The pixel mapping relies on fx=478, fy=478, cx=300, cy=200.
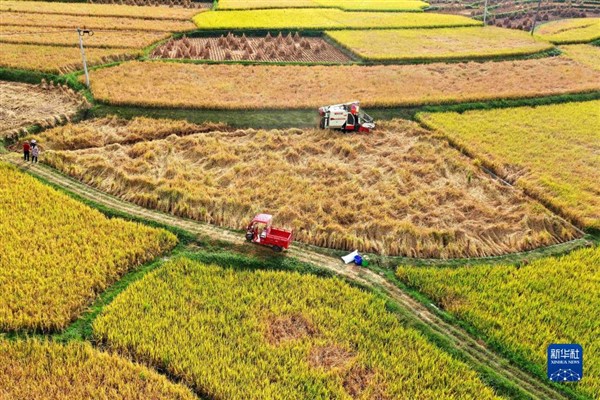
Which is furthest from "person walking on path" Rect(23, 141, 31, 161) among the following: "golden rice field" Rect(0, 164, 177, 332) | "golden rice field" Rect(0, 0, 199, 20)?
"golden rice field" Rect(0, 0, 199, 20)

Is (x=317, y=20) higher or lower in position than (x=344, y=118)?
higher

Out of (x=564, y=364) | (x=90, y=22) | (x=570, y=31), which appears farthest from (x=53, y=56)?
(x=570, y=31)

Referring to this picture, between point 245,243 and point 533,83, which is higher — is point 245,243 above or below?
below

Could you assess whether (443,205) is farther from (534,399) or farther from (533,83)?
(533,83)

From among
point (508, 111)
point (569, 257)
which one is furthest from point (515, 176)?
point (508, 111)

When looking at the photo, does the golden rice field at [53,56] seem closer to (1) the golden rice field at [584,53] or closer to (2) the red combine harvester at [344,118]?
(2) the red combine harvester at [344,118]

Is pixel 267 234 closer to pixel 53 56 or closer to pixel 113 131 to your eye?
pixel 113 131
